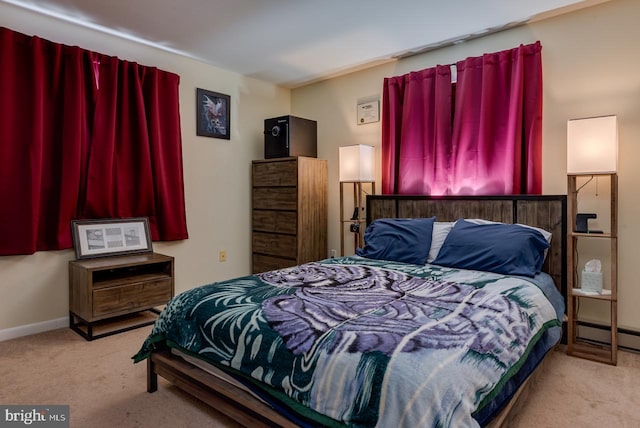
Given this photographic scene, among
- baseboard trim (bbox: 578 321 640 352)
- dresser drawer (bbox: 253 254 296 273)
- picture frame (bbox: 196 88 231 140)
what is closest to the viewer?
baseboard trim (bbox: 578 321 640 352)

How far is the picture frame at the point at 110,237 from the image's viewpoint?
295 centimetres

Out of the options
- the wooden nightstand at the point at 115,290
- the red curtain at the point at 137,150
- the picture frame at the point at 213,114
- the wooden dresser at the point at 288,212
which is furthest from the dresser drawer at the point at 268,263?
the picture frame at the point at 213,114

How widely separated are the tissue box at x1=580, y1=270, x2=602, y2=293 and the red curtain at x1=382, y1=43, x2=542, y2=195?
0.70 meters

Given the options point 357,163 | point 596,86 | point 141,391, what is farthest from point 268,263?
point 596,86

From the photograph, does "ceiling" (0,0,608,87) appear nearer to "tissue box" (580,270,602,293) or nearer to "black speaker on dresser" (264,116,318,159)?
"black speaker on dresser" (264,116,318,159)

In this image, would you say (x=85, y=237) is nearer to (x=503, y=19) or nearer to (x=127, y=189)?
(x=127, y=189)

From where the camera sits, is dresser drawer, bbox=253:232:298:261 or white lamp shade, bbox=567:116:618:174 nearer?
white lamp shade, bbox=567:116:618:174

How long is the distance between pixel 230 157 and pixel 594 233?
3176 mm

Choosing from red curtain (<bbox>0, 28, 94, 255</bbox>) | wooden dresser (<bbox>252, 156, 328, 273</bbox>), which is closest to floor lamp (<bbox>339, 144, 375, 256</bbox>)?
wooden dresser (<bbox>252, 156, 328, 273</bbox>)

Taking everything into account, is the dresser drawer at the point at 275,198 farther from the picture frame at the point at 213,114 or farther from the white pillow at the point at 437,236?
the white pillow at the point at 437,236

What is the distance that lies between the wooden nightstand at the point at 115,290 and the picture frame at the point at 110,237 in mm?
69

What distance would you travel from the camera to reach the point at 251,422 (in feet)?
4.91

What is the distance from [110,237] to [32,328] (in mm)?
823

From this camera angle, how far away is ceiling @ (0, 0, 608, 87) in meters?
2.60
